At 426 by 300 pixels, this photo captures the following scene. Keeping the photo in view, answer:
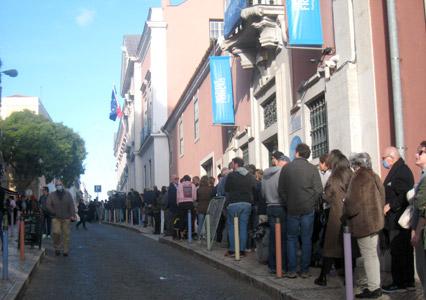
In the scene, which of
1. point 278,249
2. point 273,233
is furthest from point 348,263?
point 273,233

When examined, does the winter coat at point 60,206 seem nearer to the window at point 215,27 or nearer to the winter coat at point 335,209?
the winter coat at point 335,209

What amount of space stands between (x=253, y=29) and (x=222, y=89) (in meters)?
4.30

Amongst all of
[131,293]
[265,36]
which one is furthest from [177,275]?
[265,36]

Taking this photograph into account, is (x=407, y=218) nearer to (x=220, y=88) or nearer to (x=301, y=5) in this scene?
(x=301, y=5)

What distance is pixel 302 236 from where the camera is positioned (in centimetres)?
850

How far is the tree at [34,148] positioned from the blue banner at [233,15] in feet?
150

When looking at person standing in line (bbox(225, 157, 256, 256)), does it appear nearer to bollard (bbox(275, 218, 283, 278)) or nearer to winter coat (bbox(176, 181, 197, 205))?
bollard (bbox(275, 218, 283, 278))

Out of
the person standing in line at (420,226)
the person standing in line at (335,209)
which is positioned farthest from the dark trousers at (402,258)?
the person standing in line at (420,226)

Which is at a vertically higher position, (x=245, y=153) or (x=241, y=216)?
(x=245, y=153)

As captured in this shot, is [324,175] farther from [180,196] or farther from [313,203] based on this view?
[180,196]

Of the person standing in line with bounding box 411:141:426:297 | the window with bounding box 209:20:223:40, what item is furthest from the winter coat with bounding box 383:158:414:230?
the window with bounding box 209:20:223:40

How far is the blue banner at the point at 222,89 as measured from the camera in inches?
787

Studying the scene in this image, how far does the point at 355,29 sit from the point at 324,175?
312 centimetres

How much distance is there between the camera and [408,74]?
10094mm
